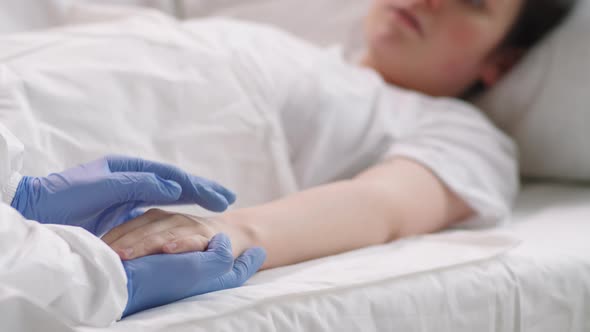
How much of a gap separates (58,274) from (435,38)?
885mm

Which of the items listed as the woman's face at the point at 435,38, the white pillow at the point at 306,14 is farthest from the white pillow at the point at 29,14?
the woman's face at the point at 435,38

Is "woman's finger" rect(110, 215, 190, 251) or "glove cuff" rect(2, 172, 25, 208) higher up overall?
"glove cuff" rect(2, 172, 25, 208)

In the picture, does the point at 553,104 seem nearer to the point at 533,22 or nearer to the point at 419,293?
the point at 533,22

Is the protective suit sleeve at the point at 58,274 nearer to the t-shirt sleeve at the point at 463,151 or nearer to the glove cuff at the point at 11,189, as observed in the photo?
the glove cuff at the point at 11,189

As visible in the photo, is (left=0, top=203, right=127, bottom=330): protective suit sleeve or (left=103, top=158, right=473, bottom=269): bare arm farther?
(left=103, top=158, right=473, bottom=269): bare arm

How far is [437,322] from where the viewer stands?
0.71 m

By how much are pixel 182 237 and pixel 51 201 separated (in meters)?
0.12

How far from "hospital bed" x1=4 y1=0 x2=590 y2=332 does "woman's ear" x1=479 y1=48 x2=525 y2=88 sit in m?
0.48

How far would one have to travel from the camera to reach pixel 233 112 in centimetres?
96

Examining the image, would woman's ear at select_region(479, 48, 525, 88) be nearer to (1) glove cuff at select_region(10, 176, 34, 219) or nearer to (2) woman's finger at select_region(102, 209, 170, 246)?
(2) woman's finger at select_region(102, 209, 170, 246)

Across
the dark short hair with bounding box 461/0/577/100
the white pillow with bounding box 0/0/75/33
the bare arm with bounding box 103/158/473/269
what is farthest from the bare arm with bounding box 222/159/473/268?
the white pillow with bounding box 0/0/75/33

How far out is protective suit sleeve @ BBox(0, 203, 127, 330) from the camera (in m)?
0.52

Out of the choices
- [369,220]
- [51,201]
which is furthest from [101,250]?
[369,220]

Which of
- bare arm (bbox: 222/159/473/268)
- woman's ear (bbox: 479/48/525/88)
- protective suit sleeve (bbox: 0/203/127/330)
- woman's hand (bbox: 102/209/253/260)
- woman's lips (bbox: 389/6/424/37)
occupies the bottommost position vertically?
bare arm (bbox: 222/159/473/268)
